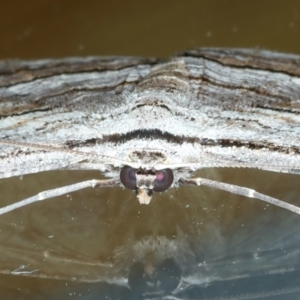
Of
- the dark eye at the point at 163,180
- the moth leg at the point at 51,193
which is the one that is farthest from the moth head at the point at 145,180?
the moth leg at the point at 51,193

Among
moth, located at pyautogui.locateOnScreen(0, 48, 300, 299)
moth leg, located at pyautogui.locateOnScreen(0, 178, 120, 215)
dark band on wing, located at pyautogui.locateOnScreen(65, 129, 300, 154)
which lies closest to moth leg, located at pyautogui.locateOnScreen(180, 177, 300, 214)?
moth, located at pyautogui.locateOnScreen(0, 48, 300, 299)

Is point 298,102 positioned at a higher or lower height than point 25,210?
higher

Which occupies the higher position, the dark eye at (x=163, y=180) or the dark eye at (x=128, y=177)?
the dark eye at (x=128, y=177)

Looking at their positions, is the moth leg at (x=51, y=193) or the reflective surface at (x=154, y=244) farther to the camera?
the moth leg at (x=51, y=193)

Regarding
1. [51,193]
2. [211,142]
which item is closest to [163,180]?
[211,142]

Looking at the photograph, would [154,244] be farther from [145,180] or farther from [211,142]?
[211,142]

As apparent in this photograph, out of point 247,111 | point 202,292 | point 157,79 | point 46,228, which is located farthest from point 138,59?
point 202,292

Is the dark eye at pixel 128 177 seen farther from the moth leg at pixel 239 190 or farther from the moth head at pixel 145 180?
the moth leg at pixel 239 190

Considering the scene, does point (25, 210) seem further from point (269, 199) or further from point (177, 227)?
point (269, 199)
